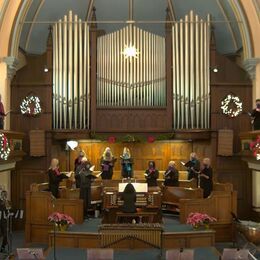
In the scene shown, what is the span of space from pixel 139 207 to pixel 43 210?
2.63 meters

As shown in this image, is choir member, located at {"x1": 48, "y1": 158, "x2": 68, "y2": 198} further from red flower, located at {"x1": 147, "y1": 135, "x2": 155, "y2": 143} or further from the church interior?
red flower, located at {"x1": 147, "y1": 135, "x2": 155, "y2": 143}

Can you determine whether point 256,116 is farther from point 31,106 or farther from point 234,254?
point 31,106

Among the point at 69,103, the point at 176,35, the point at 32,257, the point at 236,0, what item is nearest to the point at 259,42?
the point at 236,0

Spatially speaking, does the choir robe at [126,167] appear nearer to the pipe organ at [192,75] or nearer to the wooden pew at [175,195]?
the wooden pew at [175,195]

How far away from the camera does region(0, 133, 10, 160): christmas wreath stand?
14011 millimetres

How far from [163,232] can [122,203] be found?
1.94 metres

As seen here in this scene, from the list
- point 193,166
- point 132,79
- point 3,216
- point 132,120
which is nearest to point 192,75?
point 132,79

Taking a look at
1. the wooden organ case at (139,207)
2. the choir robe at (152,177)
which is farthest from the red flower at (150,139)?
the wooden organ case at (139,207)

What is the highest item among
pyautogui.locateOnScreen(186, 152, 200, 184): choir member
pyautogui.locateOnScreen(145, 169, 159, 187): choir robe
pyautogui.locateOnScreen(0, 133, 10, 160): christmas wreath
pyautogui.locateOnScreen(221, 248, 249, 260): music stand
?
pyautogui.locateOnScreen(0, 133, 10, 160): christmas wreath

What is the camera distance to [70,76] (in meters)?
17.7

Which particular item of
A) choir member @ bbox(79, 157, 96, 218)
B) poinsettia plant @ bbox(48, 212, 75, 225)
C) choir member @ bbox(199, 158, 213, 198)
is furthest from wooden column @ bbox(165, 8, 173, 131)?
poinsettia plant @ bbox(48, 212, 75, 225)

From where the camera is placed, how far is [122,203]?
1442cm

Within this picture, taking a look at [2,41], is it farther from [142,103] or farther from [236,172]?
[236,172]

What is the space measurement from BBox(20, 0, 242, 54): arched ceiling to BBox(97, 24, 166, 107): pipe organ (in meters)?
1.80
